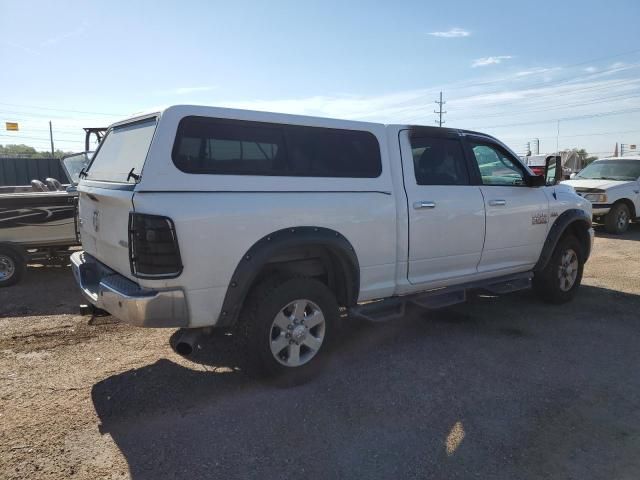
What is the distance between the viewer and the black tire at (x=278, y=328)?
11.8 feet

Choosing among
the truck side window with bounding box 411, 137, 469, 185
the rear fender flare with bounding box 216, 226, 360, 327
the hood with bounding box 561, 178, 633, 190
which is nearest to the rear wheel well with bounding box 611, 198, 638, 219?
the hood with bounding box 561, 178, 633, 190

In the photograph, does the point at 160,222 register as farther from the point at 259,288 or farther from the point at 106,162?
the point at 106,162

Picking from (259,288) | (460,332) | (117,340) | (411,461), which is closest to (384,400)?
(411,461)

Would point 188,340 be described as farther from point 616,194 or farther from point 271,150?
point 616,194

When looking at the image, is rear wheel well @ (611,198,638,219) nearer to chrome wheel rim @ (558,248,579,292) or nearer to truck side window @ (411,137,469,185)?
chrome wheel rim @ (558,248,579,292)

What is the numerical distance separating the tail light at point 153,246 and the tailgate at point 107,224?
0.15 meters

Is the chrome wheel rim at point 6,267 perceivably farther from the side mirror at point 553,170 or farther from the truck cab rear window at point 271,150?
the side mirror at point 553,170

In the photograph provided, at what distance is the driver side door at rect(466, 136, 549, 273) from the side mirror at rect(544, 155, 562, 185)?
0.51ft

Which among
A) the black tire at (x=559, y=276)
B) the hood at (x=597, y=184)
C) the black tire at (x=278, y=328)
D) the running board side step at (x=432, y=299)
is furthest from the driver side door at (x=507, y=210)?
the hood at (x=597, y=184)

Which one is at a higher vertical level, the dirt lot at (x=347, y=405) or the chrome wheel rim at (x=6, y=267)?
the chrome wheel rim at (x=6, y=267)

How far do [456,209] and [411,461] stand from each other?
247 cm

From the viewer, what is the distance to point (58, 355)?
14.5 ft

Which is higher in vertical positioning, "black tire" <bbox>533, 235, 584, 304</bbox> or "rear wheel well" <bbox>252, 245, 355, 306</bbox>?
"rear wheel well" <bbox>252, 245, 355, 306</bbox>

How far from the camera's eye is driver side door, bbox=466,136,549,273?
16.6 feet
